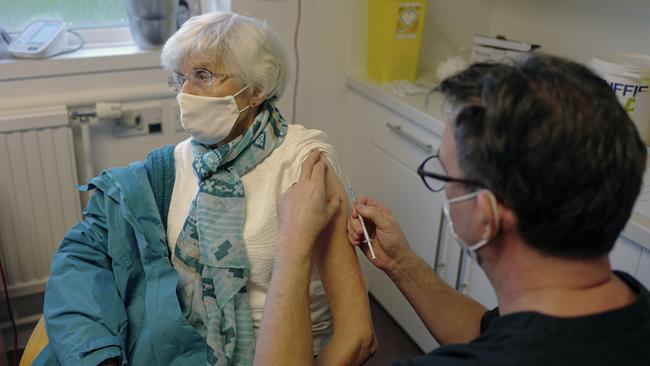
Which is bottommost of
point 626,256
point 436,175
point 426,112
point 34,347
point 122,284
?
point 34,347

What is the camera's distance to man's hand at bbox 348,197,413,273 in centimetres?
140

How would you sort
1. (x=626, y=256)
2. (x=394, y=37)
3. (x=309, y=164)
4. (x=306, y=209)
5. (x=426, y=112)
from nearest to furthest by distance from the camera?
(x=306, y=209) < (x=309, y=164) < (x=626, y=256) < (x=426, y=112) < (x=394, y=37)

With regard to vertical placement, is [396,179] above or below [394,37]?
below

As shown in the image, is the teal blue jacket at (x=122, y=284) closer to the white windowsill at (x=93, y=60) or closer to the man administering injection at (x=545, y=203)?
the man administering injection at (x=545, y=203)

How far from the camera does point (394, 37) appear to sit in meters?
2.41

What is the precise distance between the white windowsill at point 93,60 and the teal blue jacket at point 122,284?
804 millimetres

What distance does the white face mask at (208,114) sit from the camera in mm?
1474

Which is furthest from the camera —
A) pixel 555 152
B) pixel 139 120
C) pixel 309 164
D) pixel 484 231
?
pixel 139 120

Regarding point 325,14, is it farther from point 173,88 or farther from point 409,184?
point 173,88

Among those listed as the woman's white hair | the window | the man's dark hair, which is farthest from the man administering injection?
the window

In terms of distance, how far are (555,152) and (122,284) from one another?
3.58ft

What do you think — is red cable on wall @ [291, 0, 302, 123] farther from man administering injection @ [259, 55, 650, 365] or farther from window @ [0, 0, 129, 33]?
man administering injection @ [259, 55, 650, 365]

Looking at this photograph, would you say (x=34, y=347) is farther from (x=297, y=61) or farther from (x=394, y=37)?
(x=394, y=37)

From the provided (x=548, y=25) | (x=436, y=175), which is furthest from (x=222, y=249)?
(x=548, y=25)
